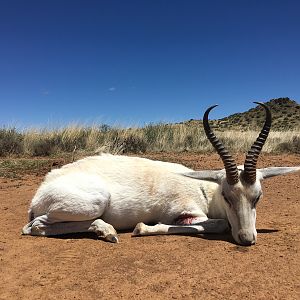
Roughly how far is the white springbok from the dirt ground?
23cm

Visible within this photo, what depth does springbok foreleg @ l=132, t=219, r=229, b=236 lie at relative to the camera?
595cm

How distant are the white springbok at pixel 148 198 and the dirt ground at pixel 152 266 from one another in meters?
0.23

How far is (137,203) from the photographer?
6215 millimetres

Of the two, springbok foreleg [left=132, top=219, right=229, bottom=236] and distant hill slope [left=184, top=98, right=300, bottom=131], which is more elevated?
distant hill slope [left=184, top=98, right=300, bottom=131]

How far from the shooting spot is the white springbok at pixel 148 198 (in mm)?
5605

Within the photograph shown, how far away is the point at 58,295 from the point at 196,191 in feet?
10.7

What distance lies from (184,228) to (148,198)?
711mm

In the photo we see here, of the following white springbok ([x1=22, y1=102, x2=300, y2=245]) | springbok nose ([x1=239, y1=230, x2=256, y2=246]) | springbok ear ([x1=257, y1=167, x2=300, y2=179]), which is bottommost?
springbok nose ([x1=239, y1=230, x2=256, y2=246])

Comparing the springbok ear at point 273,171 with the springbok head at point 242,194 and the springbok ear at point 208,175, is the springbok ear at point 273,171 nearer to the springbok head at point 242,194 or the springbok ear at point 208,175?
the springbok head at point 242,194

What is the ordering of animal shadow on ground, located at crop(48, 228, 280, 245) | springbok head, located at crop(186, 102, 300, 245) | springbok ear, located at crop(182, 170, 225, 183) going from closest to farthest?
springbok head, located at crop(186, 102, 300, 245)
animal shadow on ground, located at crop(48, 228, 280, 245)
springbok ear, located at crop(182, 170, 225, 183)

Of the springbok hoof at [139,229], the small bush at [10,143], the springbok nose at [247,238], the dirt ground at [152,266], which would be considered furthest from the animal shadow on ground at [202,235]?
the small bush at [10,143]

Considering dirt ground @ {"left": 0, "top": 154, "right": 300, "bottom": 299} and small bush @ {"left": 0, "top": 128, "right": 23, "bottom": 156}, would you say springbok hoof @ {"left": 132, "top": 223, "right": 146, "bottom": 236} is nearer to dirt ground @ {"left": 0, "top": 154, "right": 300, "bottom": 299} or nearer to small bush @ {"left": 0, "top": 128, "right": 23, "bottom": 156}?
dirt ground @ {"left": 0, "top": 154, "right": 300, "bottom": 299}

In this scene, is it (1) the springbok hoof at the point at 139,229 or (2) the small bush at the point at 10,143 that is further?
(2) the small bush at the point at 10,143

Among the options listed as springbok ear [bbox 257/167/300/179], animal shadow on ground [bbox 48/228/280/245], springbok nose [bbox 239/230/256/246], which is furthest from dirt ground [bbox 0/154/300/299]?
springbok ear [bbox 257/167/300/179]
